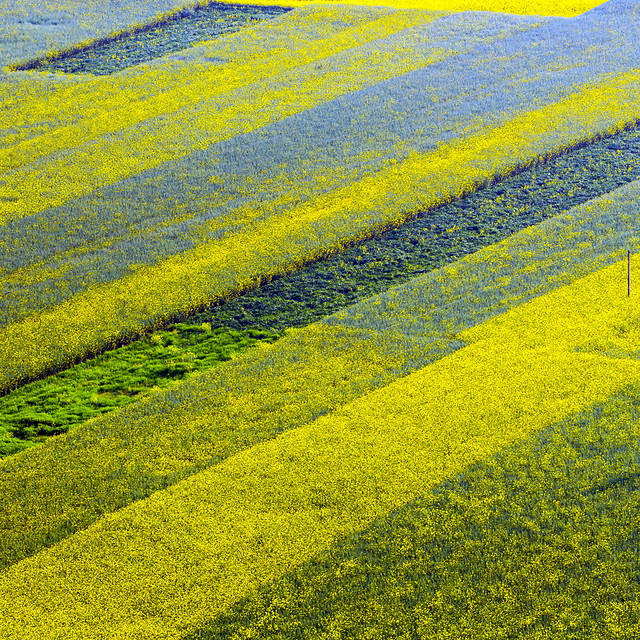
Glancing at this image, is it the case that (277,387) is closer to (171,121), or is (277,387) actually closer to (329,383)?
(329,383)

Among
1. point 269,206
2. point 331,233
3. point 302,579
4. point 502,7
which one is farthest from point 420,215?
point 502,7

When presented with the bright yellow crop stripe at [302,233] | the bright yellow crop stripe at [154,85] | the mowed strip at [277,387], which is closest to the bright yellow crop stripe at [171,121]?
the bright yellow crop stripe at [154,85]

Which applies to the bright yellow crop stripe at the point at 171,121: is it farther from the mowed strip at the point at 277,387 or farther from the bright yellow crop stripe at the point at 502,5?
the mowed strip at the point at 277,387

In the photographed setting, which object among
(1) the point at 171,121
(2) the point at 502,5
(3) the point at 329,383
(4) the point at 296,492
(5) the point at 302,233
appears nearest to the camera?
(4) the point at 296,492

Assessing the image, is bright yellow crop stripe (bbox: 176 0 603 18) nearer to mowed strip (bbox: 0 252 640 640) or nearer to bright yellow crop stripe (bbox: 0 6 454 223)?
bright yellow crop stripe (bbox: 0 6 454 223)

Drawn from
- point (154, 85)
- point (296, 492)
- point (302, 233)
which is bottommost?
point (296, 492)

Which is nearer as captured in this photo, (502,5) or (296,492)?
(296,492)

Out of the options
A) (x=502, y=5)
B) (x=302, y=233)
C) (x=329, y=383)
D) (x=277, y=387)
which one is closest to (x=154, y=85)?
(x=302, y=233)
